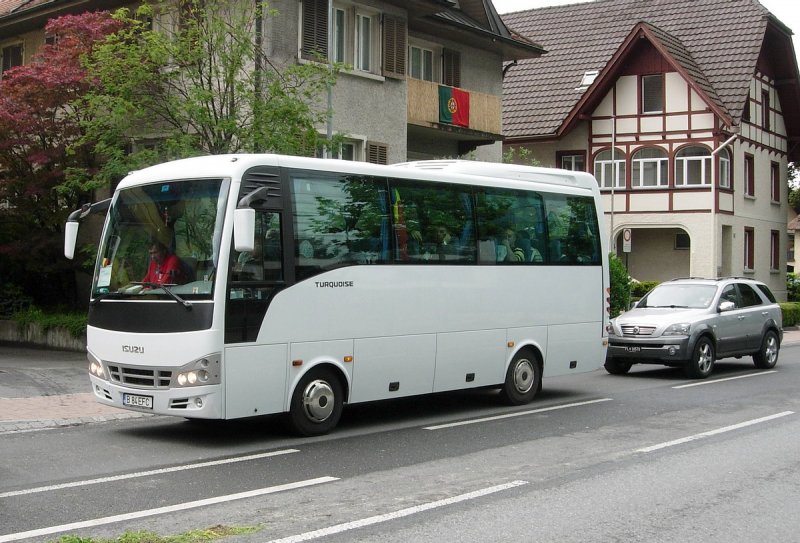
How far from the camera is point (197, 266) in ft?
34.3

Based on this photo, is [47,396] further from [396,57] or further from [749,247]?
[749,247]

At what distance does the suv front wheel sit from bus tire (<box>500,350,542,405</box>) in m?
4.55

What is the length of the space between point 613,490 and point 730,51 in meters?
37.9

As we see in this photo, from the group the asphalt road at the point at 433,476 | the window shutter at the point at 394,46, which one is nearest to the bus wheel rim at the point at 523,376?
the asphalt road at the point at 433,476

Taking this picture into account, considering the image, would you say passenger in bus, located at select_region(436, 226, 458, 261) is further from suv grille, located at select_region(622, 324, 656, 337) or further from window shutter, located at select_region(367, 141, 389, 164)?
window shutter, located at select_region(367, 141, 389, 164)

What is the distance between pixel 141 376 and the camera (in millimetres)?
10586

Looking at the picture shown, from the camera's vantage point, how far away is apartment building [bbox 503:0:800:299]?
1618 inches

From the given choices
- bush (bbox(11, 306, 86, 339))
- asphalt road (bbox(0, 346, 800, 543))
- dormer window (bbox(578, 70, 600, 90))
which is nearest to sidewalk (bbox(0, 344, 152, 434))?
asphalt road (bbox(0, 346, 800, 543))

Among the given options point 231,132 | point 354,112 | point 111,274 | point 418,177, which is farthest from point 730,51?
point 111,274

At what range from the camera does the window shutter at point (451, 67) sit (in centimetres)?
2914

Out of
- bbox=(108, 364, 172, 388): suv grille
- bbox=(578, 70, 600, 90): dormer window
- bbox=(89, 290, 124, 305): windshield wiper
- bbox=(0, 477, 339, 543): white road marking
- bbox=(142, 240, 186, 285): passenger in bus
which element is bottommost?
bbox=(0, 477, 339, 543): white road marking

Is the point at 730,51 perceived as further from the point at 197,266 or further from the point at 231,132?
the point at 197,266

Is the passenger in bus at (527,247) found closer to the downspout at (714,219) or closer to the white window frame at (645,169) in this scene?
the downspout at (714,219)

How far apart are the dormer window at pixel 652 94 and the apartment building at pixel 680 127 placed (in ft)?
0.14
